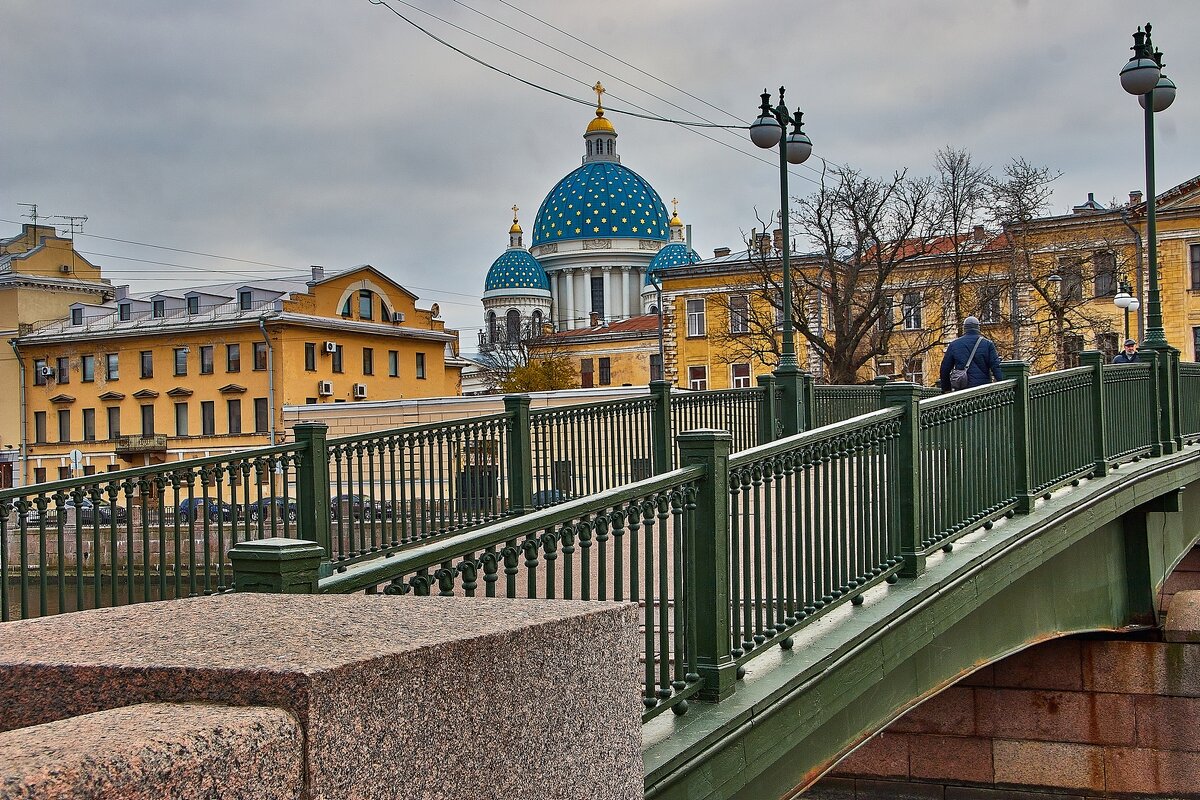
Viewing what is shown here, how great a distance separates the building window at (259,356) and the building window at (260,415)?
135 cm

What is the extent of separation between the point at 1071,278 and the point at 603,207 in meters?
68.2

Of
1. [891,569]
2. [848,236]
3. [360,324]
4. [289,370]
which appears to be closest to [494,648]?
[891,569]

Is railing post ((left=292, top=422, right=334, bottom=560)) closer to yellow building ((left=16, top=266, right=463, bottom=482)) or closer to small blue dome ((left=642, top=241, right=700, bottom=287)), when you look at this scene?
yellow building ((left=16, top=266, right=463, bottom=482))

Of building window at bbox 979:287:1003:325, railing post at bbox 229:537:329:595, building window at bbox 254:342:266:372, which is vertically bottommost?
railing post at bbox 229:537:329:595

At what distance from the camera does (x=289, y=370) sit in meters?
52.2

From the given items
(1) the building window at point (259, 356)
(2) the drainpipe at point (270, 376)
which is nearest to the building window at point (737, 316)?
(2) the drainpipe at point (270, 376)

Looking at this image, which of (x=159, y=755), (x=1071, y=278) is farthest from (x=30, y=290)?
(x=159, y=755)

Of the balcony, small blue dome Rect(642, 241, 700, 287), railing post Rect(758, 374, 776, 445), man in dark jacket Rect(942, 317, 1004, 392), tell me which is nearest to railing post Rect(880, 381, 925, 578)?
man in dark jacket Rect(942, 317, 1004, 392)

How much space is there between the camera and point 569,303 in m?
113

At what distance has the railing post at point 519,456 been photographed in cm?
1073

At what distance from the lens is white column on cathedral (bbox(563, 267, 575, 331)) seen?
11169 centimetres

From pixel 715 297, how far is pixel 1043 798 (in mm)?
45529

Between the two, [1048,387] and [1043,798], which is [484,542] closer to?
[1048,387]

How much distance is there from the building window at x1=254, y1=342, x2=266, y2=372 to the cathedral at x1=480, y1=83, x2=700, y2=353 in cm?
5428
